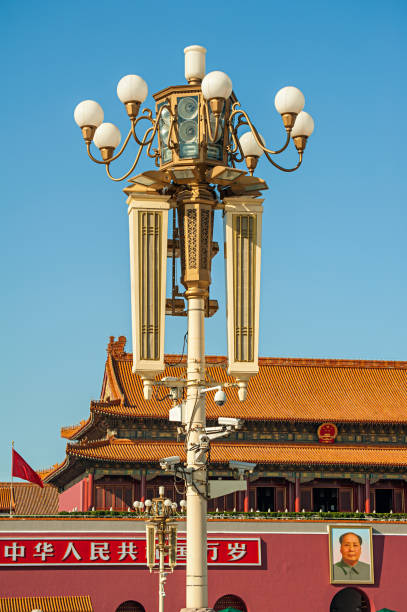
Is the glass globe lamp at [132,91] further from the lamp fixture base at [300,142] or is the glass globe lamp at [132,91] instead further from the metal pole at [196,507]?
the metal pole at [196,507]

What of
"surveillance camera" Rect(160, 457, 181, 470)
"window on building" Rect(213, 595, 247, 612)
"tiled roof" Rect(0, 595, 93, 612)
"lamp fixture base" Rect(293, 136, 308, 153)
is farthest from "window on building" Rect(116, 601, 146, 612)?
"lamp fixture base" Rect(293, 136, 308, 153)

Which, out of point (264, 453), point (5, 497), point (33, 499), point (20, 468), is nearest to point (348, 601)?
point (264, 453)

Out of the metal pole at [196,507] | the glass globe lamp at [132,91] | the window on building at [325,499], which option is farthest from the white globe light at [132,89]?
the window on building at [325,499]

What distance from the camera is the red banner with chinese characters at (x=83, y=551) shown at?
3494cm

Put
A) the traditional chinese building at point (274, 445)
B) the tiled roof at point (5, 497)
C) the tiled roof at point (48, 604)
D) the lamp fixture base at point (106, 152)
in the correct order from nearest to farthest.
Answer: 1. the lamp fixture base at point (106, 152)
2. the tiled roof at point (48, 604)
3. the traditional chinese building at point (274, 445)
4. the tiled roof at point (5, 497)

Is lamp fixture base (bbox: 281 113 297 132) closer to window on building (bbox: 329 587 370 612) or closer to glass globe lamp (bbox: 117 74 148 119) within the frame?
glass globe lamp (bbox: 117 74 148 119)

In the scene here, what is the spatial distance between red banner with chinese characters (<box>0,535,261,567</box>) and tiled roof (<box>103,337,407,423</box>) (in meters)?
6.06

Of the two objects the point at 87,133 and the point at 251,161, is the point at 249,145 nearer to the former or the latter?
the point at 251,161

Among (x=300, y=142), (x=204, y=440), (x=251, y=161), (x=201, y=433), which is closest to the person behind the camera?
(x=204, y=440)

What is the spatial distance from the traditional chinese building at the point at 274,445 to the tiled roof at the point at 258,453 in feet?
0.12

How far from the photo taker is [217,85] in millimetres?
15125

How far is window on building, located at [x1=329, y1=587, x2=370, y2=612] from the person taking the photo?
40425 mm

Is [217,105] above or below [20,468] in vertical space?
above

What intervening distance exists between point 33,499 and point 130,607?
26164mm
